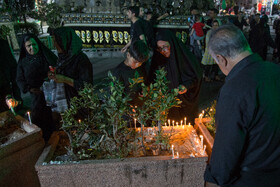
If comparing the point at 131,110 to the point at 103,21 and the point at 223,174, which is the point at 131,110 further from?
the point at 103,21

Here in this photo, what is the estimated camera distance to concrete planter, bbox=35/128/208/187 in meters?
1.91

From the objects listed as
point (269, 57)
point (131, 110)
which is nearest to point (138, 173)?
point (131, 110)

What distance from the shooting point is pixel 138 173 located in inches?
76.7

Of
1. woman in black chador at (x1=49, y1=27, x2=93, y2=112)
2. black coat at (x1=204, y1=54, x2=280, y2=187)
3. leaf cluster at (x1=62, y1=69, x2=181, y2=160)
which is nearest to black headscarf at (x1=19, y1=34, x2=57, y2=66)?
woman in black chador at (x1=49, y1=27, x2=93, y2=112)

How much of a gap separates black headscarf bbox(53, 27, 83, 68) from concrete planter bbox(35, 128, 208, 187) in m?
1.54

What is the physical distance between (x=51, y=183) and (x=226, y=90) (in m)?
1.63

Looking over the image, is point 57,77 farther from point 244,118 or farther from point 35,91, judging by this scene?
point 244,118

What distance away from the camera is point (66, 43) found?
2982 millimetres

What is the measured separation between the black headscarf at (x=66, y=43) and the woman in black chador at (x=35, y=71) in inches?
15.6

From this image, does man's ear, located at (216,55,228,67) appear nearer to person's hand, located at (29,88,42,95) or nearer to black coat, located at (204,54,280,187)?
black coat, located at (204,54,280,187)

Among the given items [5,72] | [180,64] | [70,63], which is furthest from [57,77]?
[180,64]

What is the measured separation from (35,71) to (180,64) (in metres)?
2.13

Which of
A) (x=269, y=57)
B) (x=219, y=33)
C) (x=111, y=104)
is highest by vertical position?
(x=219, y=33)

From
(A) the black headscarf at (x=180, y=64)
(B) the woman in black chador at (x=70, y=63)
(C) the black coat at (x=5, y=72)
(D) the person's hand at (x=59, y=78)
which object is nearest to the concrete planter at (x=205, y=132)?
(A) the black headscarf at (x=180, y=64)
